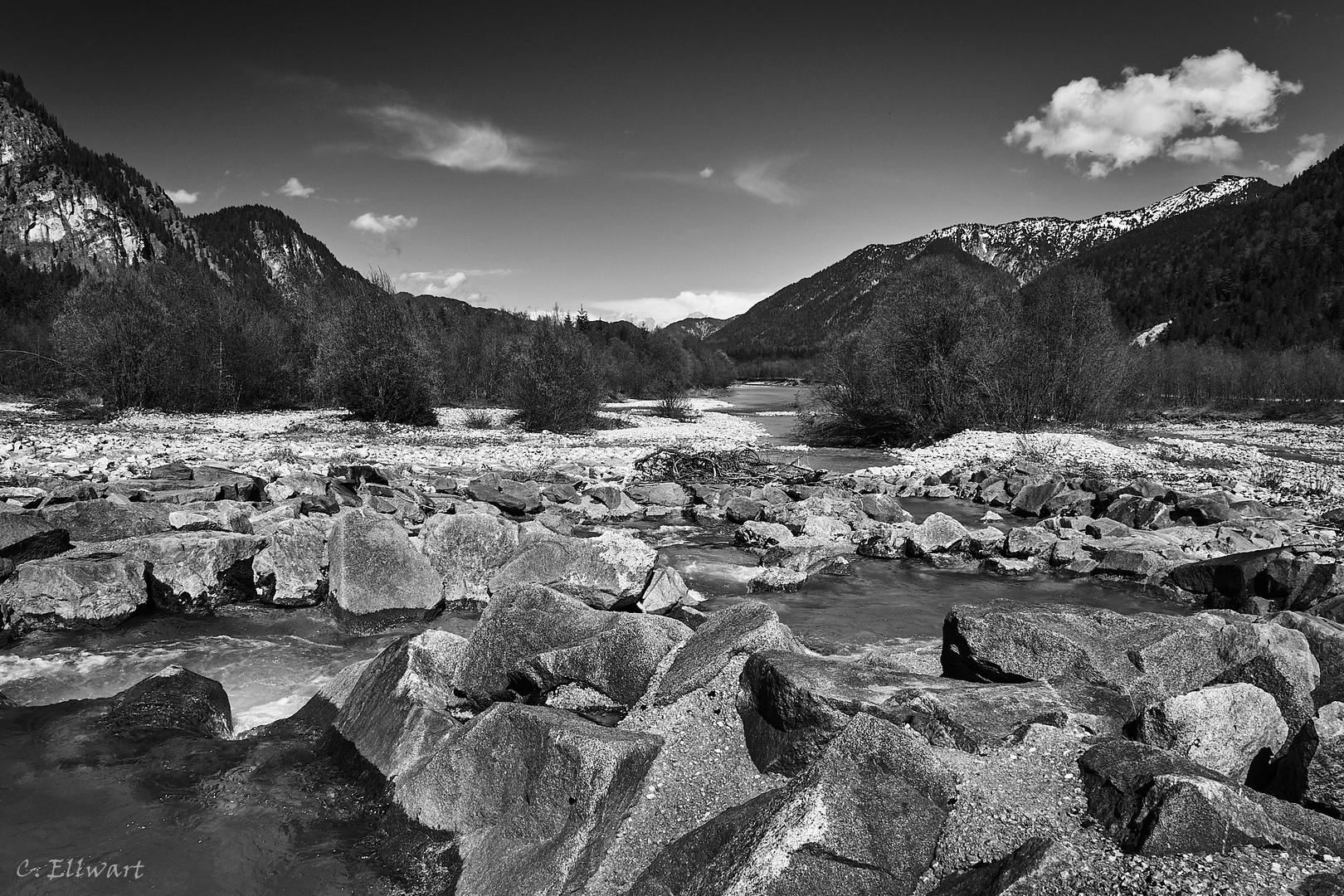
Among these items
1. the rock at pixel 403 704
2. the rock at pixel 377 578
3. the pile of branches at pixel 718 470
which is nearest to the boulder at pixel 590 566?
the rock at pixel 377 578

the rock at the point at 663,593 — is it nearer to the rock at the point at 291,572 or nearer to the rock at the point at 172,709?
the rock at the point at 172,709

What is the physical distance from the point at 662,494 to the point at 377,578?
400 inches

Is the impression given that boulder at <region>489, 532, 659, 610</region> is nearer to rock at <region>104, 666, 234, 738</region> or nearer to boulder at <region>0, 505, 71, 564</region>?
rock at <region>104, 666, 234, 738</region>

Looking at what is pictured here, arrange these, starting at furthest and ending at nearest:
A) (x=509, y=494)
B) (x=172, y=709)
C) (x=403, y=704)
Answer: (x=509, y=494), (x=172, y=709), (x=403, y=704)

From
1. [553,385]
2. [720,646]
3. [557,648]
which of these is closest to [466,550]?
[557,648]

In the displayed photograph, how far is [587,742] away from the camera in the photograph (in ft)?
13.9

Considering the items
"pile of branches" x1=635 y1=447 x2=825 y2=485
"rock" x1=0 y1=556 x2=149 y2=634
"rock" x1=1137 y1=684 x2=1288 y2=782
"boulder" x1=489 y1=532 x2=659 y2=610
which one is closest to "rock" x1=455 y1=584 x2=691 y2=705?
"boulder" x1=489 y1=532 x2=659 y2=610

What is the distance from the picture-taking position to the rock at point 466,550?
32.7ft

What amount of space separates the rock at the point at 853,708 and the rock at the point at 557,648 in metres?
1.21

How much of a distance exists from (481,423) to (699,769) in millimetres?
37299

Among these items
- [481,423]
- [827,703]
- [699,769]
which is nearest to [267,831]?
[699,769]

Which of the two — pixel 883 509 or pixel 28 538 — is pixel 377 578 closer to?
pixel 28 538

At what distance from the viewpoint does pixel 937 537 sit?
13.4m

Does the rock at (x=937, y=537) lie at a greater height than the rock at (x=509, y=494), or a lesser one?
lesser
